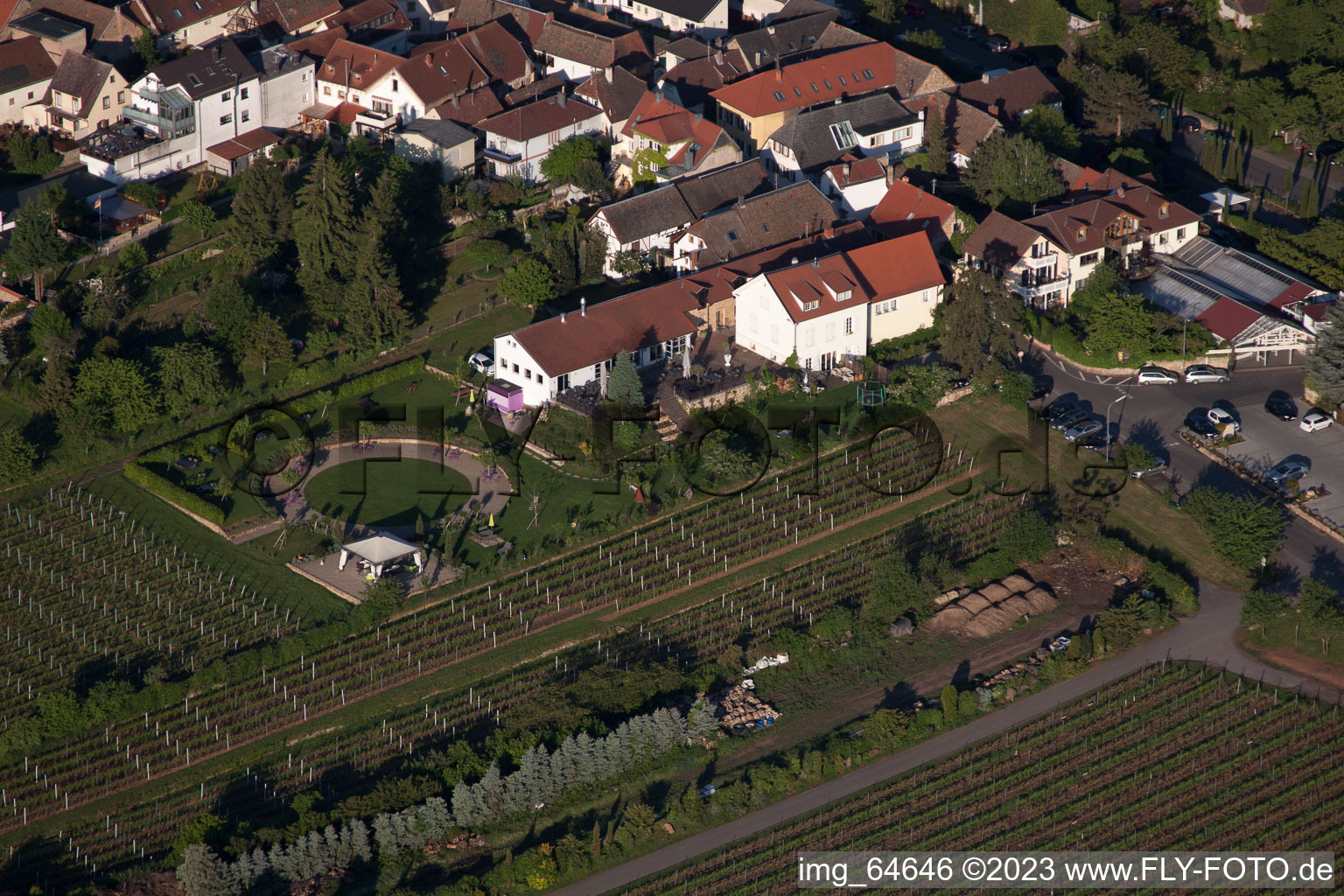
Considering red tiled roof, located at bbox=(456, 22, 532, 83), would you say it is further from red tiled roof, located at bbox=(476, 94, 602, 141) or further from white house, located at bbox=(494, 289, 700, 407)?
white house, located at bbox=(494, 289, 700, 407)

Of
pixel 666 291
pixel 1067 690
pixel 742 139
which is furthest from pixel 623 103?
pixel 1067 690

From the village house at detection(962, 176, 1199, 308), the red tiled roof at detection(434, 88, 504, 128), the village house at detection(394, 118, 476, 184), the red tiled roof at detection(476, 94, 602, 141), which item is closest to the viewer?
the village house at detection(962, 176, 1199, 308)

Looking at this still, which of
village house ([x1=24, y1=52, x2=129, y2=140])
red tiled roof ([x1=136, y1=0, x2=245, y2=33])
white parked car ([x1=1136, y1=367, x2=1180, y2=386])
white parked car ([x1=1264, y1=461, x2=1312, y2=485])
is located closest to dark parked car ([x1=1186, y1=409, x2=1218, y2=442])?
white parked car ([x1=1136, y1=367, x2=1180, y2=386])

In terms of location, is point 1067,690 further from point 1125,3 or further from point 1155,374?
point 1125,3

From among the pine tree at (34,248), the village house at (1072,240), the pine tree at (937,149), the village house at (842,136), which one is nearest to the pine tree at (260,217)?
the pine tree at (34,248)

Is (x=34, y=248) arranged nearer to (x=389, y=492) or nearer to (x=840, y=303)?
(x=389, y=492)
